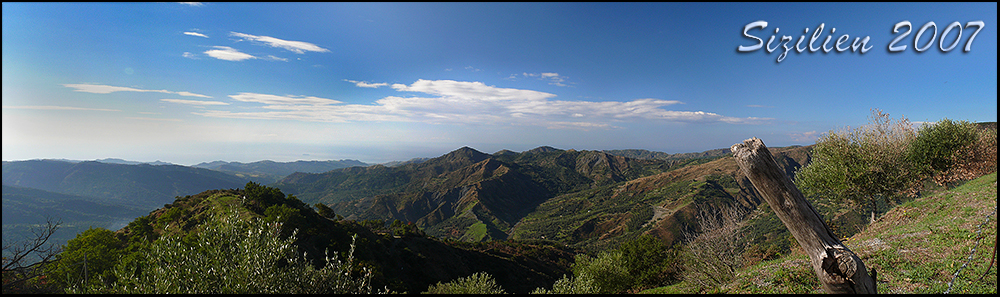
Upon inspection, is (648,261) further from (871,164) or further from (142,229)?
(142,229)

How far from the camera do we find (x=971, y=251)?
11.2 meters

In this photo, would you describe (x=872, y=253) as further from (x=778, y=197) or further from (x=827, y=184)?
(x=778, y=197)

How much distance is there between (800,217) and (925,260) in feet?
39.4

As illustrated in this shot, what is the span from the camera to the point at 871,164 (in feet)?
66.4

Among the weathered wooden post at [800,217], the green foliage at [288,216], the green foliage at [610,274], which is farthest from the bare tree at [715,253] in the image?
the green foliage at [288,216]

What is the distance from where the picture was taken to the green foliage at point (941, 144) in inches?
795

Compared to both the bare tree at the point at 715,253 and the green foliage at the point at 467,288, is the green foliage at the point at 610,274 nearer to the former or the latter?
the bare tree at the point at 715,253

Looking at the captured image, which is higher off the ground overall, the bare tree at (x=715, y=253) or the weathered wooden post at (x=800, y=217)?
the weathered wooden post at (x=800, y=217)

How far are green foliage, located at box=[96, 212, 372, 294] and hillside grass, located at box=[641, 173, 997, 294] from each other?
1356 centimetres

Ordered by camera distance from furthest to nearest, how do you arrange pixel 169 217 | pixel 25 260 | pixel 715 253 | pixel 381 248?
1. pixel 381 248
2. pixel 169 217
3. pixel 715 253
4. pixel 25 260

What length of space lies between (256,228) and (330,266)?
2.60m

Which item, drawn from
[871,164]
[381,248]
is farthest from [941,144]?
[381,248]

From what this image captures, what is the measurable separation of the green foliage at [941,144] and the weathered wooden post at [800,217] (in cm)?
2494

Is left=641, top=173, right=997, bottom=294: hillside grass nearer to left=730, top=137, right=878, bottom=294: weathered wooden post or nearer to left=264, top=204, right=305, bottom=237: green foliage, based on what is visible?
left=730, top=137, right=878, bottom=294: weathered wooden post
